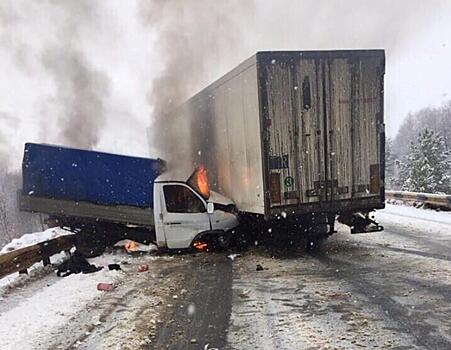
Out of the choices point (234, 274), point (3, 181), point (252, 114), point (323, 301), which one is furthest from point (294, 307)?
point (3, 181)

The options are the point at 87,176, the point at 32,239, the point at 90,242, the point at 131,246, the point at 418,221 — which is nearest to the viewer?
the point at 87,176

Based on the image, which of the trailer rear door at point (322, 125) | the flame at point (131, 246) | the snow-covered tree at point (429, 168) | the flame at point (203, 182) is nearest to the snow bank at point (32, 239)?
the flame at point (131, 246)

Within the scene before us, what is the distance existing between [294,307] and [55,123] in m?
22.3

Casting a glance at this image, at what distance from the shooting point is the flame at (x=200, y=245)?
992 cm

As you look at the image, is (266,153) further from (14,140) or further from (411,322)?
(14,140)

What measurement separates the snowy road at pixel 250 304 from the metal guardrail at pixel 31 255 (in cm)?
33

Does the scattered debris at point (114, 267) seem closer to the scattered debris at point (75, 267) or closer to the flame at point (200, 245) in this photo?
the scattered debris at point (75, 267)

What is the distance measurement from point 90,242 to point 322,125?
5.46 metres

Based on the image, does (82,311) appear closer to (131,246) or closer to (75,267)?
(75,267)

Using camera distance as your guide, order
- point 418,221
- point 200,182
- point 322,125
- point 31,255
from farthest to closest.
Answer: point 418,221 < point 200,182 < point 322,125 < point 31,255

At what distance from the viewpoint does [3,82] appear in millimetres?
Result: 25922

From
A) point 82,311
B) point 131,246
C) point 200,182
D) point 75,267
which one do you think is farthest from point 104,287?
point 200,182

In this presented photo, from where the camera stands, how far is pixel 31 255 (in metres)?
8.25

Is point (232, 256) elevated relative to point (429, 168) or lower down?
elevated
